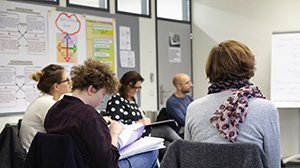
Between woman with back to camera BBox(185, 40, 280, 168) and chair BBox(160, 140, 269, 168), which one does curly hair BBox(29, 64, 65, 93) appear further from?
chair BBox(160, 140, 269, 168)

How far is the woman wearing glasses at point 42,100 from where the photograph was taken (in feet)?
7.56

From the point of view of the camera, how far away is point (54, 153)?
65.6 inches

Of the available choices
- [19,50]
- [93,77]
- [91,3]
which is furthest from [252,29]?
[93,77]

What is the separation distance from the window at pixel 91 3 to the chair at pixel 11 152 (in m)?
2.31

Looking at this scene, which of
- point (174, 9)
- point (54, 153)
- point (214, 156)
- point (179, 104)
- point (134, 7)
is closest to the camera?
point (214, 156)

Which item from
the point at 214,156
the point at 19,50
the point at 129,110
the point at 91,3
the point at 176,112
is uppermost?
the point at 91,3

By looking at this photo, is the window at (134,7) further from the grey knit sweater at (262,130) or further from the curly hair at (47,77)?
the grey knit sweater at (262,130)

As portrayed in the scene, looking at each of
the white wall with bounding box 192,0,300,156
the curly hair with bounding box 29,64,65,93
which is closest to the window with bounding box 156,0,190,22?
the white wall with bounding box 192,0,300,156

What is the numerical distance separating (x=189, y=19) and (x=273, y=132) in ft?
14.4

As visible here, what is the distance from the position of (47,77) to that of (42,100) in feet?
0.84

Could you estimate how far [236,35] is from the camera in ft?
16.8

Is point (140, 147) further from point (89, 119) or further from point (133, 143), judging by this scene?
point (89, 119)

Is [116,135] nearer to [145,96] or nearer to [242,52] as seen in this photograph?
[242,52]

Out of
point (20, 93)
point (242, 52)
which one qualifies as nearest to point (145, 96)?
point (20, 93)
